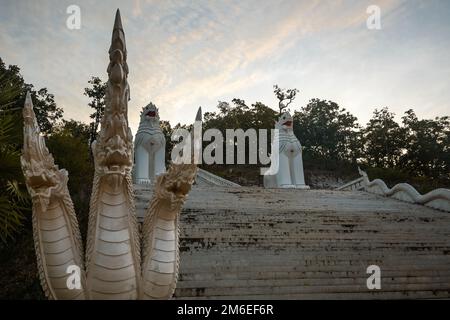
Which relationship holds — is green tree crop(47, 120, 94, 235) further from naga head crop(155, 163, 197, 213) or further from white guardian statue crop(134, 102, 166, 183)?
naga head crop(155, 163, 197, 213)

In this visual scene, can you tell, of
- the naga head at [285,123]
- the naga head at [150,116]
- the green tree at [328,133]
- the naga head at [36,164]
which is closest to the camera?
the naga head at [36,164]

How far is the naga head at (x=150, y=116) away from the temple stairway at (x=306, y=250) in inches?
134

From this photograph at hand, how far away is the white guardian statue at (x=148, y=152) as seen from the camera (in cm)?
1089

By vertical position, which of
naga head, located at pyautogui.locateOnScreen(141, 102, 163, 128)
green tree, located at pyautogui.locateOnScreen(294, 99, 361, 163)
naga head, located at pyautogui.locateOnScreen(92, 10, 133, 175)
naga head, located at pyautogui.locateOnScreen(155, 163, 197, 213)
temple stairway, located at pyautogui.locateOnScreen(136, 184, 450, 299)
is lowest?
temple stairway, located at pyautogui.locateOnScreen(136, 184, 450, 299)

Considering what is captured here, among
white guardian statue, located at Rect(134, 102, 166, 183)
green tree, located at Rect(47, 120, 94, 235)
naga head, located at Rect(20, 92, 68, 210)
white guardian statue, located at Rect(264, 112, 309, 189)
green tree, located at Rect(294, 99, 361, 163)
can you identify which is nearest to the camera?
naga head, located at Rect(20, 92, 68, 210)

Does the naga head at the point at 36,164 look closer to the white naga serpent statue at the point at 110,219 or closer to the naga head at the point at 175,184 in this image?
the white naga serpent statue at the point at 110,219

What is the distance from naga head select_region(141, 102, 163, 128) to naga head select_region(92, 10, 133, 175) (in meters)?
9.47

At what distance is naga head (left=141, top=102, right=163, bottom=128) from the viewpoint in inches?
451

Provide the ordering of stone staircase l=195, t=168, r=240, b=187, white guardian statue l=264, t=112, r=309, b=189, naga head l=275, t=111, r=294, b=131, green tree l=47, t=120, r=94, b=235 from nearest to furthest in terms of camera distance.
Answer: green tree l=47, t=120, r=94, b=235 → white guardian statue l=264, t=112, r=309, b=189 → naga head l=275, t=111, r=294, b=131 → stone staircase l=195, t=168, r=240, b=187

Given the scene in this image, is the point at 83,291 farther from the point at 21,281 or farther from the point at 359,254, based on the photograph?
the point at 359,254

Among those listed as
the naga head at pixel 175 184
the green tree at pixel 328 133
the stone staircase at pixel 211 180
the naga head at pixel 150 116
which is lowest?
the naga head at pixel 175 184

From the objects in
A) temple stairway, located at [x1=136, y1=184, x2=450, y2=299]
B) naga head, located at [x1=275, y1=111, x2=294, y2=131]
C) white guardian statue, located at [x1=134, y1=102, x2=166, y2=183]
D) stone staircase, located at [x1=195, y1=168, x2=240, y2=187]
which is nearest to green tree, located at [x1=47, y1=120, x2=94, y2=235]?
temple stairway, located at [x1=136, y1=184, x2=450, y2=299]

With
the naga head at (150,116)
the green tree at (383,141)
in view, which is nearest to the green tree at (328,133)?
the green tree at (383,141)

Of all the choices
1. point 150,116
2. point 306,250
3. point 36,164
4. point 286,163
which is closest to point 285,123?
point 286,163
